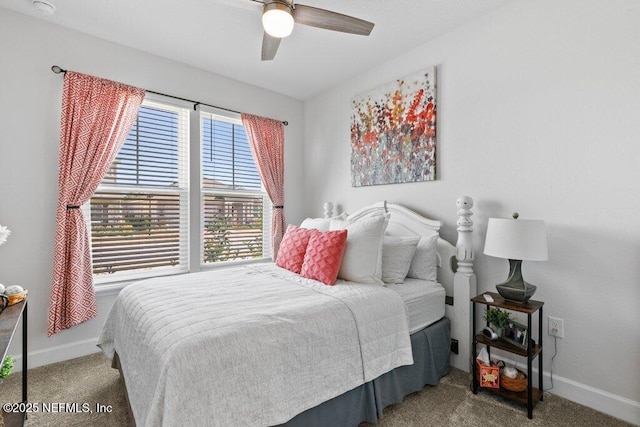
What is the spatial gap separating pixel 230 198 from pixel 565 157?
9.91 ft

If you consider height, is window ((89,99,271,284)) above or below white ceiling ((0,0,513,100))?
below

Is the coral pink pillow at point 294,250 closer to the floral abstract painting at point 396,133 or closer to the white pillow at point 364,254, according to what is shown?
the white pillow at point 364,254

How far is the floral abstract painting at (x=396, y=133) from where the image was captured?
2.64m

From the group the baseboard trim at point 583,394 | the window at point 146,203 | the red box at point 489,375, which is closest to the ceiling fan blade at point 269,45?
the window at point 146,203

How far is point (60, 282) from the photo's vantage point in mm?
2365

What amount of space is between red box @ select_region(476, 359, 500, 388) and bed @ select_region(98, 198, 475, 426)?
0.86ft

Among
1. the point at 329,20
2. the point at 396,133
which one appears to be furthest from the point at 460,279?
the point at 329,20

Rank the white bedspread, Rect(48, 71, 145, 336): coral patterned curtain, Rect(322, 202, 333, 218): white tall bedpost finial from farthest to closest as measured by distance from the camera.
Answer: Rect(322, 202, 333, 218): white tall bedpost finial, Rect(48, 71, 145, 336): coral patterned curtain, the white bedspread

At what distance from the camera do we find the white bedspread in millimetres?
1180

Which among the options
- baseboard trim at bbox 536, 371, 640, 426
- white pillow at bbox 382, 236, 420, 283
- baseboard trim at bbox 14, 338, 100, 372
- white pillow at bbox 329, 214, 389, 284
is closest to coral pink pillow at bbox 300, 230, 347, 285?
white pillow at bbox 329, 214, 389, 284

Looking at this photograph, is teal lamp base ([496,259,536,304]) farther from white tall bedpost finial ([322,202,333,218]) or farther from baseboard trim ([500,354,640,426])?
white tall bedpost finial ([322,202,333,218])

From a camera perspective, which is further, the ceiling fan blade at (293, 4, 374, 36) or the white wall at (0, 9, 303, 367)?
the white wall at (0, 9, 303, 367)

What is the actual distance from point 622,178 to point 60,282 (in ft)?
12.7

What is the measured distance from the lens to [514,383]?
189 centimetres
